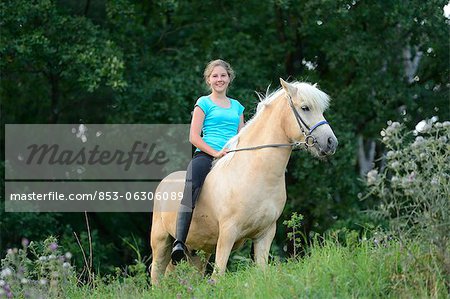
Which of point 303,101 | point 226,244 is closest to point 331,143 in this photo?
point 303,101

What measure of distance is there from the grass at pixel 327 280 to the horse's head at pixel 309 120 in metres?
1.00

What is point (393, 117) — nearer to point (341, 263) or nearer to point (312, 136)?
point (312, 136)

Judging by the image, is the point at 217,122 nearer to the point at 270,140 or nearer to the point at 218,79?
the point at 218,79

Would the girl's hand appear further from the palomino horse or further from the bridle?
the bridle

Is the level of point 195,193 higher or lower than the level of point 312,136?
lower

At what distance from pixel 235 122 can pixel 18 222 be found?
822 cm

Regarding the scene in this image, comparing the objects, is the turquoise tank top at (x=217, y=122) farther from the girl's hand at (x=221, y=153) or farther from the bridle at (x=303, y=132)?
the bridle at (x=303, y=132)

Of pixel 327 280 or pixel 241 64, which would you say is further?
pixel 241 64

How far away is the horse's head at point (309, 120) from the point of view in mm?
7711

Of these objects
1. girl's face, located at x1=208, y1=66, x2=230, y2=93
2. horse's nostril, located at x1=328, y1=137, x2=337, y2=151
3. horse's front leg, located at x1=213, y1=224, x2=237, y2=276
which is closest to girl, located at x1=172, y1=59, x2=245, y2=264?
girl's face, located at x1=208, y1=66, x2=230, y2=93

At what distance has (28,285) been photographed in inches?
269

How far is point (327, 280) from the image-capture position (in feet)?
21.0

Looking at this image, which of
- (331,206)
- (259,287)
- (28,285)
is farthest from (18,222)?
(259,287)

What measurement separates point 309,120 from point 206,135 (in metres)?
1.27
